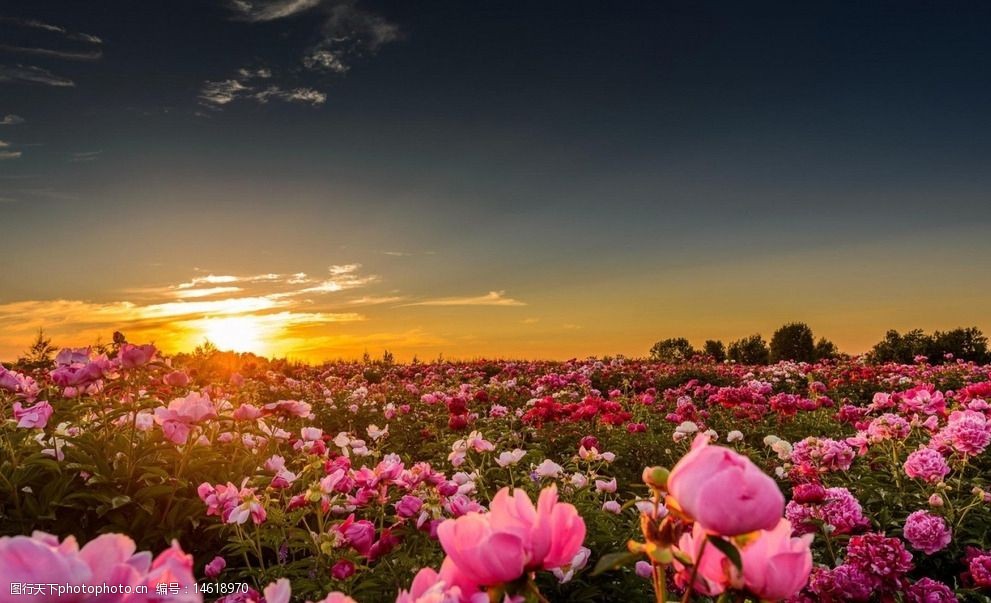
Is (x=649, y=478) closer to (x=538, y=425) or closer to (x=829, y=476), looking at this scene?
(x=829, y=476)

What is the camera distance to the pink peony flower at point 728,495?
2.78 ft

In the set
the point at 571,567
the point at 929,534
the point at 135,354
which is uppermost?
the point at 135,354

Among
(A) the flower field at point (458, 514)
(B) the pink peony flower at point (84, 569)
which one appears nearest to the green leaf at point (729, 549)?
(A) the flower field at point (458, 514)

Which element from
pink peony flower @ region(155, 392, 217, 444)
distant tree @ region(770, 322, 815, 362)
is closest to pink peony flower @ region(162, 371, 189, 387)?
pink peony flower @ region(155, 392, 217, 444)

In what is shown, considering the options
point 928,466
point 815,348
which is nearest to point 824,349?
point 815,348

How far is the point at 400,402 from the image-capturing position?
10.3 meters

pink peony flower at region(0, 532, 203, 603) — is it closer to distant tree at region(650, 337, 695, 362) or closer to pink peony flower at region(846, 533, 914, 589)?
pink peony flower at region(846, 533, 914, 589)

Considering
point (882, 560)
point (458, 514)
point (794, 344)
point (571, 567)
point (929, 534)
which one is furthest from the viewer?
point (794, 344)

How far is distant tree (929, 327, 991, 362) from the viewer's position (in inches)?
803

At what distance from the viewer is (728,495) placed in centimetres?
85

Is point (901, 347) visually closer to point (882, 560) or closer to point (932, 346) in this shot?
point (932, 346)

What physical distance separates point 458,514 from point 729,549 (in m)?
1.83

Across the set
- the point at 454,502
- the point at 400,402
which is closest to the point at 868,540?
the point at 454,502

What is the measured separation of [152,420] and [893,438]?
5.07 metres
